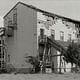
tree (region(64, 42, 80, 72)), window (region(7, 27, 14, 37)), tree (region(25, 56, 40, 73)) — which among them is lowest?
tree (region(25, 56, 40, 73))

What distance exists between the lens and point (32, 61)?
40.2 meters

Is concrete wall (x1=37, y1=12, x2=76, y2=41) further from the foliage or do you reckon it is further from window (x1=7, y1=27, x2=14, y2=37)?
the foliage

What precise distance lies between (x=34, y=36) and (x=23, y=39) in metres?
2.60

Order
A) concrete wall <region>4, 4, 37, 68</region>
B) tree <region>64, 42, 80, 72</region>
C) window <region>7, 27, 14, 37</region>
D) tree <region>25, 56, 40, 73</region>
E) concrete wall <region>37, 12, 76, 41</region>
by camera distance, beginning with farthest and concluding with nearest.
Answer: window <region>7, 27, 14, 37</region>
concrete wall <region>37, 12, 76, 41</region>
concrete wall <region>4, 4, 37, 68</region>
tree <region>25, 56, 40, 73</region>
tree <region>64, 42, 80, 72</region>

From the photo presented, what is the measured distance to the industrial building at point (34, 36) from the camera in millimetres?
41969

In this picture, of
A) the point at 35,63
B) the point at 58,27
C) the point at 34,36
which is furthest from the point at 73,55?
the point at 58,27

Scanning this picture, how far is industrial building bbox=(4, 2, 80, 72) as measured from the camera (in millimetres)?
41969

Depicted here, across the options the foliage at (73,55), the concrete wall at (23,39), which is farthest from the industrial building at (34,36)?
the foliage at (73,55)

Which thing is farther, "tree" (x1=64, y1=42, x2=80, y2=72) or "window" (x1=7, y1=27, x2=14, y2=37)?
"window" (x1=7, y1=27, x2=14, y2=37)

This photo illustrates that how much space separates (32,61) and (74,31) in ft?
47.0

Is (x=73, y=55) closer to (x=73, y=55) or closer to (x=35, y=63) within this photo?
(x=73, y=55)

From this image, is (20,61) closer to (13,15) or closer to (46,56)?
(46,56)

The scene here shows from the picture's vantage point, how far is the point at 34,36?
138 feet

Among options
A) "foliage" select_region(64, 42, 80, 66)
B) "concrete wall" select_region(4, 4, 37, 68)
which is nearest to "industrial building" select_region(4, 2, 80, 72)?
"concrete wall" select_region(4, 4, 37, 68)
